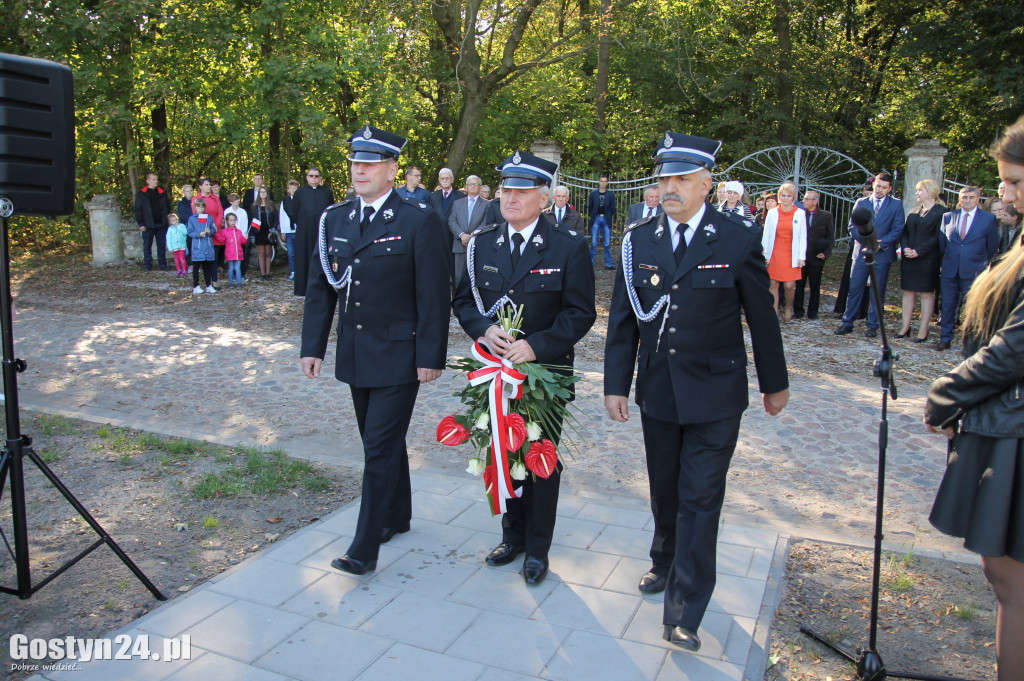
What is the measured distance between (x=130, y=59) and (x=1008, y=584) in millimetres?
17310

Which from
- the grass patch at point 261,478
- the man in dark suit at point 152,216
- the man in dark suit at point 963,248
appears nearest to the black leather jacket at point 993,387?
the grass patch at point 261,478

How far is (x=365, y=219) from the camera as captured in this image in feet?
14.4

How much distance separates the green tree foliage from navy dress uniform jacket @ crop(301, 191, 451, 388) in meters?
11.3

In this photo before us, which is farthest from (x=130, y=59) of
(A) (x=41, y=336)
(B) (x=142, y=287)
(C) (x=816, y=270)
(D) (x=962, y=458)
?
(D) (x=962, y=458)

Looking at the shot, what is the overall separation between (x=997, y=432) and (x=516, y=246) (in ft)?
7.59

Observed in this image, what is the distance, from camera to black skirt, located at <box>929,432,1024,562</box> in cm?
282

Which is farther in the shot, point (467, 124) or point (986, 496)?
point (467, 124)

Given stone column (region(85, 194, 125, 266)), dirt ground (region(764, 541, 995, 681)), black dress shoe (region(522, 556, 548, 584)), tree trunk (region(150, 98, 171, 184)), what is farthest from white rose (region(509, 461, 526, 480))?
tree trunk (region(150, 98, 171, 184))

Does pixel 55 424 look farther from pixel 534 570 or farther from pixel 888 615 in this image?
pixel 888 615

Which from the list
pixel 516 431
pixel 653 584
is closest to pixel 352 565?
pixel 516 431

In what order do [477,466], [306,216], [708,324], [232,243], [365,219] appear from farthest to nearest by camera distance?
[232,243] < [306,216] < [365,219] < [477,466] < [708,324]

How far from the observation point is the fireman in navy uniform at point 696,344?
3.52 metres

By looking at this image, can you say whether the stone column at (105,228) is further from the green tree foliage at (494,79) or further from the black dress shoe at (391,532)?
the black dress shoe at (391,532)

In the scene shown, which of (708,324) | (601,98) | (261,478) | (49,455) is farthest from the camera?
(601,98)
